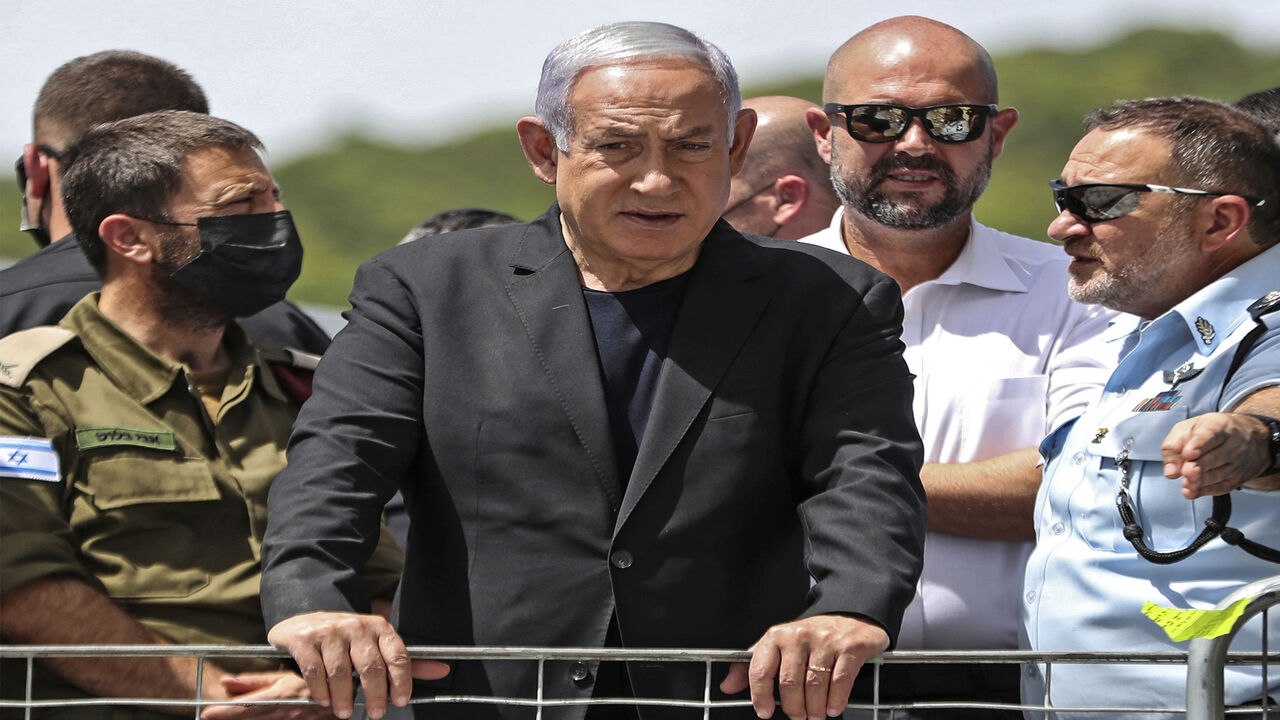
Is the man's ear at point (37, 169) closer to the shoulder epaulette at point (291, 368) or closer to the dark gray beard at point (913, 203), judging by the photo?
the shoulder epaulette at point (291, 368)

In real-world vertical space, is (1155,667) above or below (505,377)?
below

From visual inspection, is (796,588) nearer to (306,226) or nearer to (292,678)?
(292,678)

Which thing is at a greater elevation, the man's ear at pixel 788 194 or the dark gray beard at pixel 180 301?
the man's ear at pixel 788 194

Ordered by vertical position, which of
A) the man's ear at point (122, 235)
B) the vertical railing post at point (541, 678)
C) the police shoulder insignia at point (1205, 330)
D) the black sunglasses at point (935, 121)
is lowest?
the vertical railing post at point (541, 678)

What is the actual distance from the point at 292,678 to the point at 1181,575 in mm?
1861

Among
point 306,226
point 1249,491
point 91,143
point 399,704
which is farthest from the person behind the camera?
point 306,226

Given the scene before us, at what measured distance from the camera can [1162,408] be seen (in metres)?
3.21

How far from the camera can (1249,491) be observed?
3.05 metres

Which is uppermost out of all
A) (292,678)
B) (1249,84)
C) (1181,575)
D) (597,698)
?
(1181,575)

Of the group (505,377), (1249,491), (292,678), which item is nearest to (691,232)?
(505,377)

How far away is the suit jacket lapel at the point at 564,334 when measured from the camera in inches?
110

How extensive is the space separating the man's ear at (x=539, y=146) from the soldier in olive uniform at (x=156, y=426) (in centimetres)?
107

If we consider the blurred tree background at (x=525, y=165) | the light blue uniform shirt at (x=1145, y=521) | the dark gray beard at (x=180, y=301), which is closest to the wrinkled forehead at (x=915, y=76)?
the light blue uniform shirt at (x=1145, y=521)

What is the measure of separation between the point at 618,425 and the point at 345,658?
0.66 m
